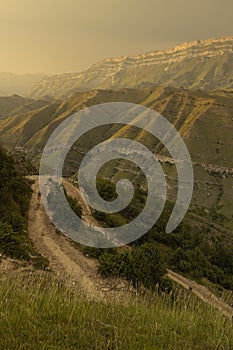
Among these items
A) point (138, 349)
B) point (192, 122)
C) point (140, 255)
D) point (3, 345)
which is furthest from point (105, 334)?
point (192, 122)

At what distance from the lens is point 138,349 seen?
5340 millimetres

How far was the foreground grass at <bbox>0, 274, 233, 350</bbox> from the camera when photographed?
540 cm

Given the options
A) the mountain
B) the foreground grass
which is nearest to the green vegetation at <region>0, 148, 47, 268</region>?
the foreground grass

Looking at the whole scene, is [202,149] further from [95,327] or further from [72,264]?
[95,327]

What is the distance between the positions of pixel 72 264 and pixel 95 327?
11563 mm

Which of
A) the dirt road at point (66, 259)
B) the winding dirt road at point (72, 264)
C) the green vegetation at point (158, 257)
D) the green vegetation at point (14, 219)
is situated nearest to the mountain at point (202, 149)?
the green vegetation at point (158, 257)

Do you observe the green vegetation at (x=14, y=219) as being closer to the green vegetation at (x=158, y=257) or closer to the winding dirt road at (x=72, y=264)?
the winding dirt road at (x=72, y=264)

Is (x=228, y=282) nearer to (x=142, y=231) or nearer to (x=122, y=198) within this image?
(x=142, y=231)

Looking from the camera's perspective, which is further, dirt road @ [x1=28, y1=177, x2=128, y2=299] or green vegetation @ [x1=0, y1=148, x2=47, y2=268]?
green vegetation @ [x1=0, y1=148, x2=47, y2=268]

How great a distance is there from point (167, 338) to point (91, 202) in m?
27.5

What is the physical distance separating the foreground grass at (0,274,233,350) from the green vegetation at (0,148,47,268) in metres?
7.74

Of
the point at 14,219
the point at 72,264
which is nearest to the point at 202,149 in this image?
the point at 14,219

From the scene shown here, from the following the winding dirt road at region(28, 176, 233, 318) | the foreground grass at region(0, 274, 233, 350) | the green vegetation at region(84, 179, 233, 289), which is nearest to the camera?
the foreground grass at region(0, 274, 233, 350)

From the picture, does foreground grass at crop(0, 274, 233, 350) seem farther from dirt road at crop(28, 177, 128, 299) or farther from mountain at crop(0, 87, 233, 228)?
mountain at crop(0, 87, 233, 228)
